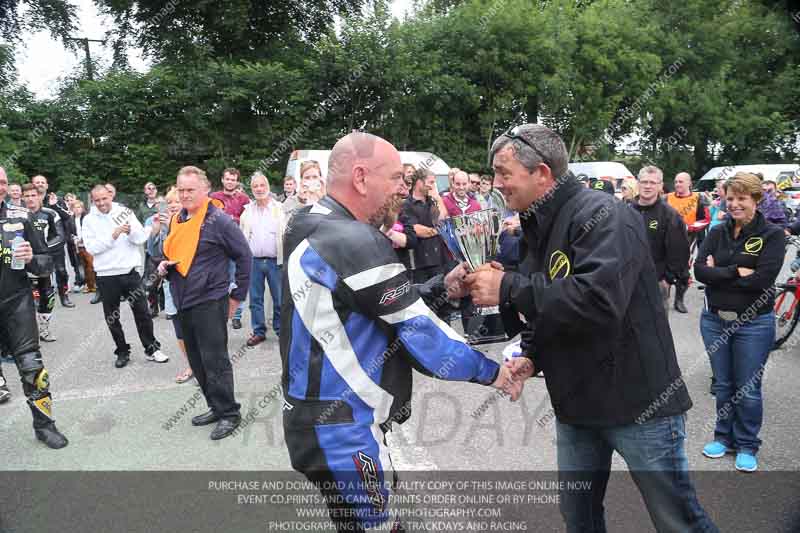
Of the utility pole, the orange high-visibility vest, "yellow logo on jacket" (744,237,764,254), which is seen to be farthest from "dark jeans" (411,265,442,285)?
the utility pole

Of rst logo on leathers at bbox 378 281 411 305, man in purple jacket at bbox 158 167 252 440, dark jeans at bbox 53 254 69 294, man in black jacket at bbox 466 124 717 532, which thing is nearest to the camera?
rst logo on leathers at bbox 378 281 411 305

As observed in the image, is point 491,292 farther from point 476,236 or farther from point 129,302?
point 129,302

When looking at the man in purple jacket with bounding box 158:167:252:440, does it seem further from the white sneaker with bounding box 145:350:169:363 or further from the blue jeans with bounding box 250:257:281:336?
the blue jeans with bounding box 250:257:281:336

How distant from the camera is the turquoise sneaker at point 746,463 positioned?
382 cm

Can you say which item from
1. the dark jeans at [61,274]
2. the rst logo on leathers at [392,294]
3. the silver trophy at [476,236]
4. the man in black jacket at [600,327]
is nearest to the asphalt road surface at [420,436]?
the man in black jacket at [600,327]

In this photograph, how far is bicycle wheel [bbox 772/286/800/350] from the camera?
656 cm

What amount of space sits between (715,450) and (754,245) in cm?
143

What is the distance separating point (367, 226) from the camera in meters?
2.05

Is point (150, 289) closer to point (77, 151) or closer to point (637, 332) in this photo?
point (637, 332)

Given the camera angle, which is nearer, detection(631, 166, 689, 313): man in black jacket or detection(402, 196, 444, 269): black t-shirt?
detection(631, 166, 689, 313): man in black jacket

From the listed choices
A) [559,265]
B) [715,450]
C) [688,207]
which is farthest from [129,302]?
[688,207]

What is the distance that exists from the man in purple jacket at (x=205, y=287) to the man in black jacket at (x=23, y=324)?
1.01 meters

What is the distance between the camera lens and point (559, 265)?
87.9 inches

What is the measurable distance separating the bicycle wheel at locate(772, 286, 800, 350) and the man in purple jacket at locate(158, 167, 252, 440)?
18.9ft
